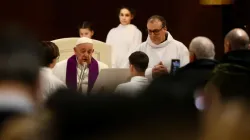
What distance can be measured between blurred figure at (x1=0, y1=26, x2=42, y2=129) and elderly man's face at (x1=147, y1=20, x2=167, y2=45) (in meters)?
4.34

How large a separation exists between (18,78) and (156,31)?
14.5ft

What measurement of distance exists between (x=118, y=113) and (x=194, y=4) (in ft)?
26.8

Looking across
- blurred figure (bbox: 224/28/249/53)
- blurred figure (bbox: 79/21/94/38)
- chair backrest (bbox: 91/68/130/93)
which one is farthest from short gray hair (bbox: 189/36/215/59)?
blurred figure (bbox: 79/21/94/38)

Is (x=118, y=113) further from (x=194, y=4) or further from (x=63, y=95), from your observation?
(x=194, y=4)

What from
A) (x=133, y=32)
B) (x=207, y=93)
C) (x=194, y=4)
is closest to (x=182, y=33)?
(x=194, y=4)

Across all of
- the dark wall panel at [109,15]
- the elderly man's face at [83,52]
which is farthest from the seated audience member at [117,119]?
the dark wall panel at [109,15]

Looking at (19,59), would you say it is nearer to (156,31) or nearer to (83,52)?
(83,52)

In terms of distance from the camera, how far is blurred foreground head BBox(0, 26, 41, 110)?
51cm

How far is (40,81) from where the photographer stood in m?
0.54

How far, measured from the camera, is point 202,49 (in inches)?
144

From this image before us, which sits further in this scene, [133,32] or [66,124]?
[133,32]

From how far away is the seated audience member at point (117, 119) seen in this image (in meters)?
0.50

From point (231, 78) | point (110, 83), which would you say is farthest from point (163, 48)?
point (110, 83)

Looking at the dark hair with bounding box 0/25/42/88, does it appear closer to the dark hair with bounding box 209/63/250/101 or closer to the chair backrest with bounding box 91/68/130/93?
the chair backrest with bounding box 91/68/130/93
